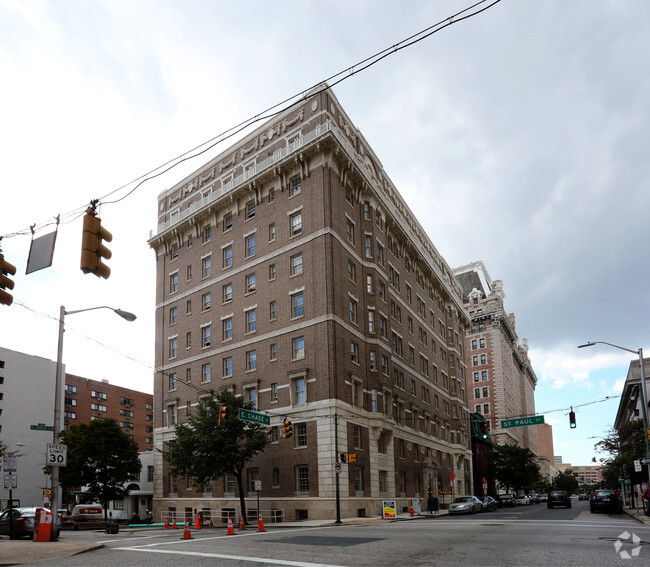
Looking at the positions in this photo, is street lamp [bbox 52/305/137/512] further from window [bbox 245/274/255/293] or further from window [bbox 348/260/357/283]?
window [bbox 348/260/357/283]

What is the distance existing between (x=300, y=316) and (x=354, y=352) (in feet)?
17.9

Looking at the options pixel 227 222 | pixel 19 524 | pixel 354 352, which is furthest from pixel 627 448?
pixel 19 524

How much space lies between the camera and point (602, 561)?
1298 centimetres

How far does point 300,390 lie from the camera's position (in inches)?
1802

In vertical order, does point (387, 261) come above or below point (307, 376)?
above

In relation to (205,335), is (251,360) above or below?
below

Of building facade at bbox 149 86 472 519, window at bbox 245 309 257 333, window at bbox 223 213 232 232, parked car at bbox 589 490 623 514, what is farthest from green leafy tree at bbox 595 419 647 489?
window at bbox 223 213 232 232

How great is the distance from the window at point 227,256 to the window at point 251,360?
8.86m

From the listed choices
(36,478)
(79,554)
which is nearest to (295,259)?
(79,554)

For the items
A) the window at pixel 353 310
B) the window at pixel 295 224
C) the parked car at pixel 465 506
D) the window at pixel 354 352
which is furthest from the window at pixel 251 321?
the parked car at pixel 465 506

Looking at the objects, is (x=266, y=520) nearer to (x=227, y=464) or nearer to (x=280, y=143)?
(x=227, y=464)

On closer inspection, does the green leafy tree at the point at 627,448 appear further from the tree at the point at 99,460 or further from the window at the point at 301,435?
the tree at the point at 99,460

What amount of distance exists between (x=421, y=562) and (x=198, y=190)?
52.0 m

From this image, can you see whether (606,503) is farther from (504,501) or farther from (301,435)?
(504,501)
